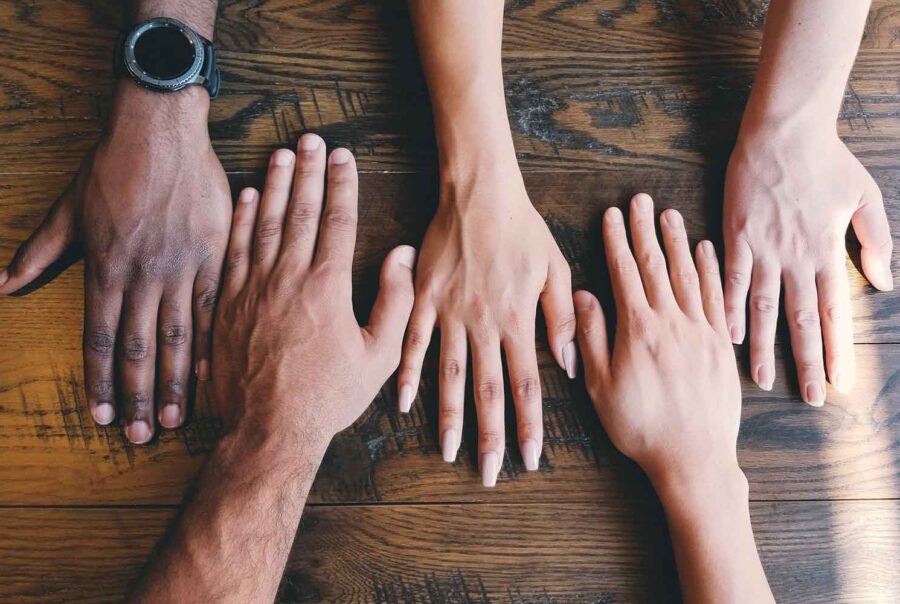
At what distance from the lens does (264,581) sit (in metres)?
0.83

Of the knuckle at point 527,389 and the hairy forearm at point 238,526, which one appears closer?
the hairy forearm at point 238,526

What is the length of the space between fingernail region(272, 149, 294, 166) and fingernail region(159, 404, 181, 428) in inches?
16.5

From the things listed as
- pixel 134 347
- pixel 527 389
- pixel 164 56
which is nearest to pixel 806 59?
pixel 527 389

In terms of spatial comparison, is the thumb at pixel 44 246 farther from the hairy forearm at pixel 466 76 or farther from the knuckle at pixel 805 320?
the knuckle at pixel 805 320

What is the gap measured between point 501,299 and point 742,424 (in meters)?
0.44

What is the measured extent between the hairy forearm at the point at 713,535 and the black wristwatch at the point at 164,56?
0.96 metres

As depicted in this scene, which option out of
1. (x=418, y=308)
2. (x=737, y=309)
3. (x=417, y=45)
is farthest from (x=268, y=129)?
(x=737, y=309)

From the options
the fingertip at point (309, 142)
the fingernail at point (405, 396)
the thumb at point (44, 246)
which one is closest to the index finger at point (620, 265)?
the fingernail at point (405, 396)

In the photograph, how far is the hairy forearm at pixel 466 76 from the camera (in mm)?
956

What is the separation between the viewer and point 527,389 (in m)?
0.95

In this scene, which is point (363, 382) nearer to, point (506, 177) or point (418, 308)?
point (418, 308)

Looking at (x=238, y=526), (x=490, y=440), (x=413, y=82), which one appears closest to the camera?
(x=238, y=526)

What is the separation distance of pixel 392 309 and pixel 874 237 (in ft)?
2.60

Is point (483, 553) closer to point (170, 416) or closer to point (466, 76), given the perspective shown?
point (170, 416)
